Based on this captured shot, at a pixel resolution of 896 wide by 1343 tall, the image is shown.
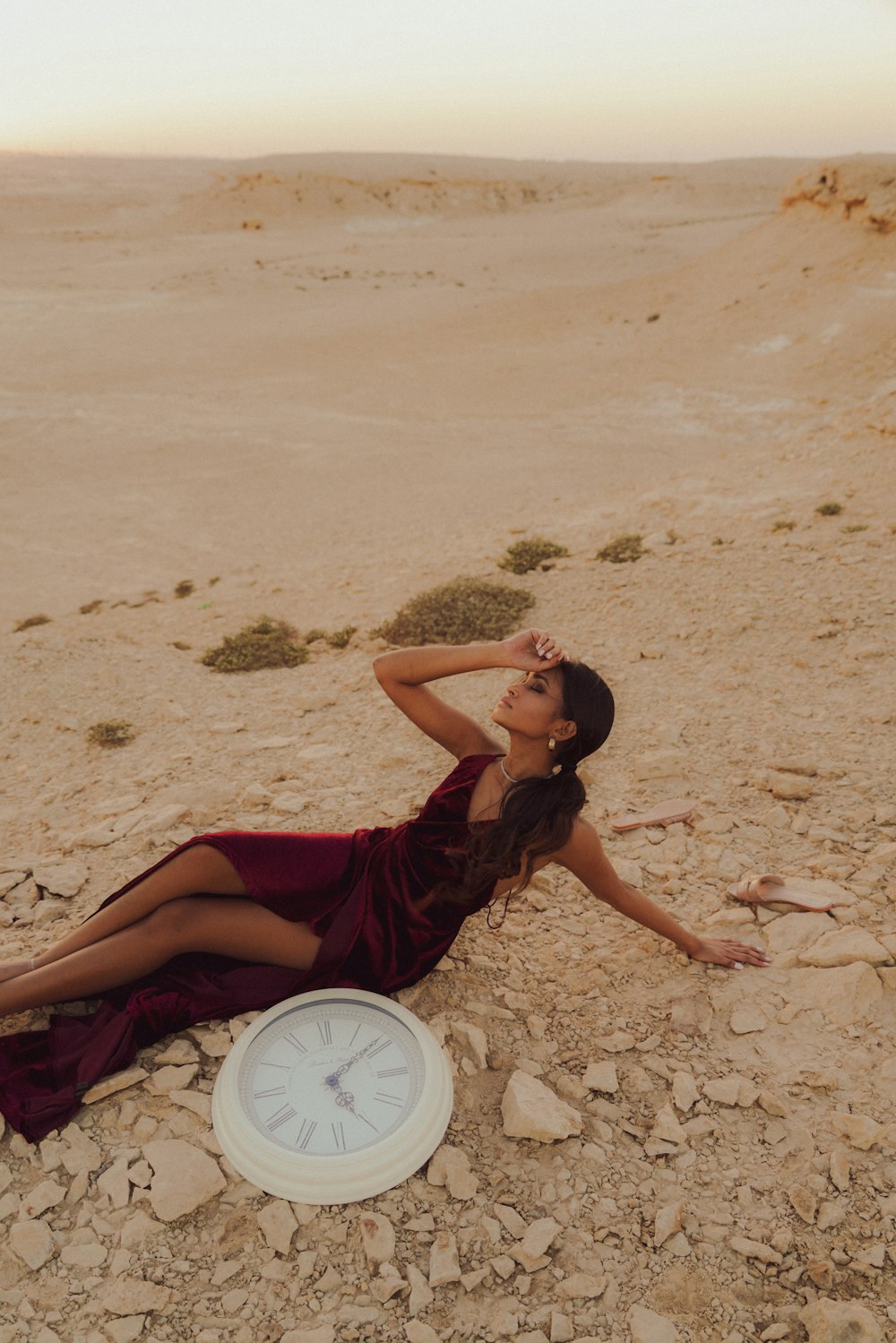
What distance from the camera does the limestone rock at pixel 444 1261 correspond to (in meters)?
2.90

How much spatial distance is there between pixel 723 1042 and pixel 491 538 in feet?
24.7

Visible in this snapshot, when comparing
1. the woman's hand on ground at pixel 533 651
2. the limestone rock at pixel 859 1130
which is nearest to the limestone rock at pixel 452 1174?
the limestone rock at pixel 859 1130

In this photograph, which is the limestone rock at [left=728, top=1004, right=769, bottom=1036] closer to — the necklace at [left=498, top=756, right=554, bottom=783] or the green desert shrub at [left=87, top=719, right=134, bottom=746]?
the necklace at [left=498, top=756, right=554, bottom=783]

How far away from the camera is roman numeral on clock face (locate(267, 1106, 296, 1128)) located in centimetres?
312

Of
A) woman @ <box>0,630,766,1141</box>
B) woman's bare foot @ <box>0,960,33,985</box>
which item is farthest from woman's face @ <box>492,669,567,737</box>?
woman's bare foot @ <box>0,960,33,985</box>

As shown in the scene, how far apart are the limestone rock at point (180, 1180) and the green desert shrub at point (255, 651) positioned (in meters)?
4.95

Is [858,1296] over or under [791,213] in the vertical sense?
under

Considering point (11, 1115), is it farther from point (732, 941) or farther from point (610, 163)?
point (610, 163)

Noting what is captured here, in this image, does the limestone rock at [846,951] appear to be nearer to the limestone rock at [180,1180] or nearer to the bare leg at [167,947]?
the bare leg at [167,947]

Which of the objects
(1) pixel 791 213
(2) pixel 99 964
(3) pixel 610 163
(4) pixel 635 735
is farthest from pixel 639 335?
(3) pixel 610 163

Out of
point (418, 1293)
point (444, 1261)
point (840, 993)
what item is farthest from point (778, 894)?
point (418, 1293)

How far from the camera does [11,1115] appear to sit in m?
3.22

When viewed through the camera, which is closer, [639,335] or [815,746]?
[815,746]

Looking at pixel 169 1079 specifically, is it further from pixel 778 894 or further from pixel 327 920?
pixel 778 894
